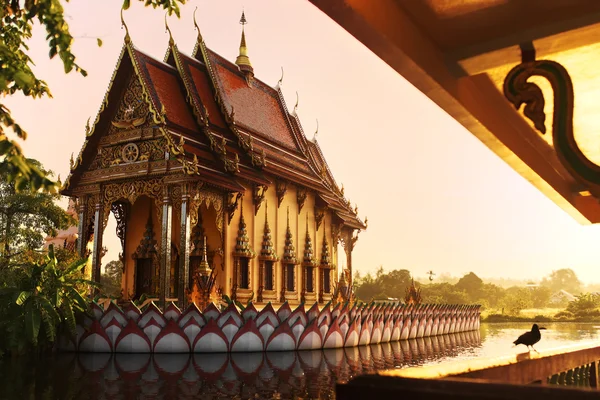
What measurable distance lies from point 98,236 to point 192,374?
9015mm

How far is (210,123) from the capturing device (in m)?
16.8

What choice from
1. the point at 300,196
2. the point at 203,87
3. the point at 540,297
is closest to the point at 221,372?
the point at 203,87

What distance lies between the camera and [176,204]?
14.4 metres

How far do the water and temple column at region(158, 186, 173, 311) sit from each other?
3.53 metres

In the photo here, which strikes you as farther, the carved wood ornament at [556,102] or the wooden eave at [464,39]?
the carved wood ornament at [556,102]

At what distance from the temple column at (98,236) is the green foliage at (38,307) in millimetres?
4585

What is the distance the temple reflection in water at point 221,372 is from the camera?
625 centimetres

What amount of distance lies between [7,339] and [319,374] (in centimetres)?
547

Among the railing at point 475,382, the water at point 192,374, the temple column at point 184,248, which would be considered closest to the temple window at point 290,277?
the temple column at point 184,248

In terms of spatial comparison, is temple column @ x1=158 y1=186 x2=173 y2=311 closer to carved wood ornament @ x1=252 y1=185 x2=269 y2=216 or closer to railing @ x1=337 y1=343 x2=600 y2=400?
carved wood ornament @ x1=252 y1=185 x2=269 y2=216

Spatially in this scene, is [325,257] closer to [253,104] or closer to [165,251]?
[253,104]

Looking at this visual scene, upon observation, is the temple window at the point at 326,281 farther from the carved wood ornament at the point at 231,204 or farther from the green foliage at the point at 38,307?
the green foliage at the point at 38,307

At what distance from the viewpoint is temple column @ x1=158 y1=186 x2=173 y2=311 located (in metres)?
13.8

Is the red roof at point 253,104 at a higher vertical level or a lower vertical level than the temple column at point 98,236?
higher
